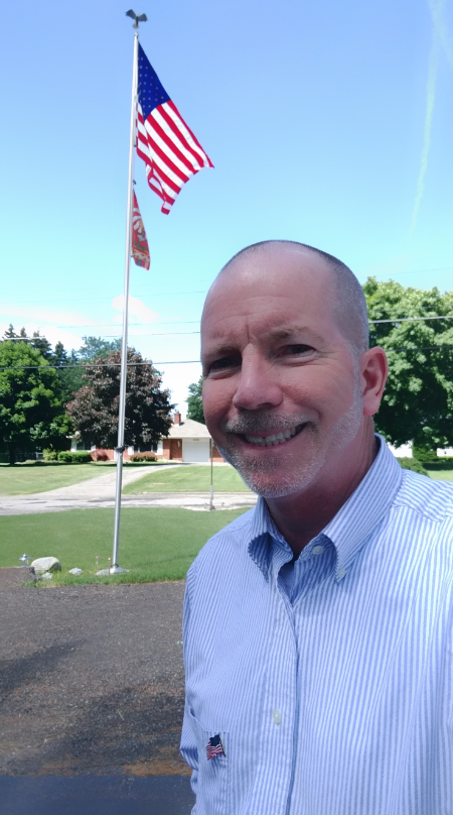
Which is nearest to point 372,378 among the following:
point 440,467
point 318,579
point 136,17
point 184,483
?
point 318,579

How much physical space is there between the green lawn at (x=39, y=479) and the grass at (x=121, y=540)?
14.3 metres

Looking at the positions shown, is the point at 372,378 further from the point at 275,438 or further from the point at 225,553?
the point at 225,553

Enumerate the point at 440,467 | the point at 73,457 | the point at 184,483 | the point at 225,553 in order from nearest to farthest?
the point at 225,553 → the point at 184,483 → the point at 440,467 → the point at 73,457

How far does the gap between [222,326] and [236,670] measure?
73 cm

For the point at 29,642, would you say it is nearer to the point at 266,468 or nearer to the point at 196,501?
the point at 266,468

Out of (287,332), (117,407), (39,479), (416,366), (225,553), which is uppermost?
(416,366)

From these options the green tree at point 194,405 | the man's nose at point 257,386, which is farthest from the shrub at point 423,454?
the man's nose at point 257,386

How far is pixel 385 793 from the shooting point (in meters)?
1.08

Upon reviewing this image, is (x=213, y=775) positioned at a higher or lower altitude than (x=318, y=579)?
lower

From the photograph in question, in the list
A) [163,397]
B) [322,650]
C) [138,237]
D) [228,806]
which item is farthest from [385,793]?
[163,397]

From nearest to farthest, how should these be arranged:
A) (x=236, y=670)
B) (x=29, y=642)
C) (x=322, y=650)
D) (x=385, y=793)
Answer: (x=385, y=793)
(x=322, y=650)
(x=236, y=670)
(x=29, y=642)

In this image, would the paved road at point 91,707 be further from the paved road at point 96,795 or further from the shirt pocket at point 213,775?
the shirt pocket at point 213,775

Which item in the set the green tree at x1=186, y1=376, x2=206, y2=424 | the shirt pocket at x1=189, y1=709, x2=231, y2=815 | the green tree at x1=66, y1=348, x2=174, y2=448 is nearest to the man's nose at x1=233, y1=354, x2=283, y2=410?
the shirt pocket at x1=189, y1=709, x2=231, y2=815

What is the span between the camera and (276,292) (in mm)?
1261
